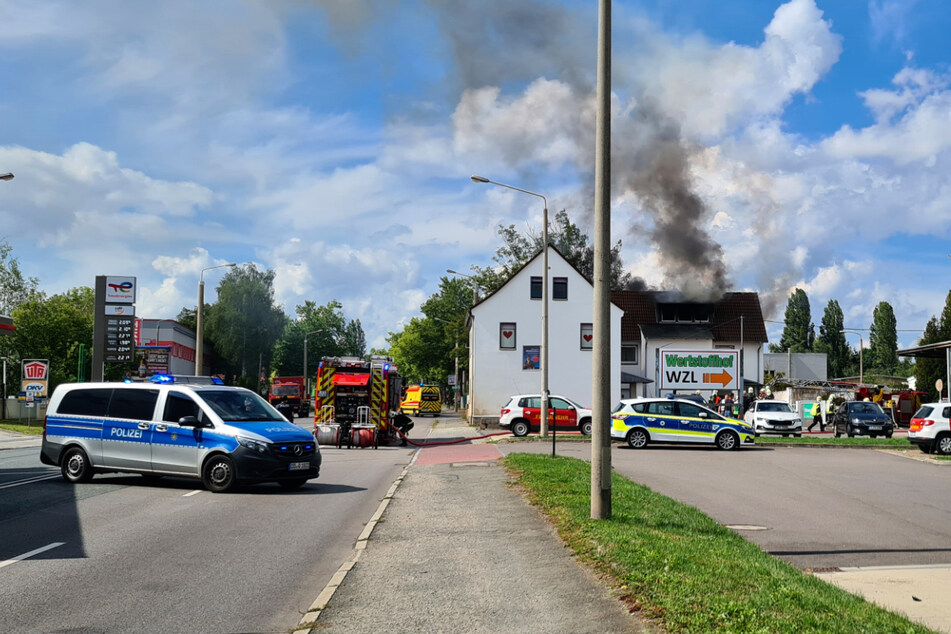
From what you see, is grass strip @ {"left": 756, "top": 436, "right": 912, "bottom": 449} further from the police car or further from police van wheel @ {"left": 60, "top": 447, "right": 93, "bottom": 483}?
police van wheel @ {"left": 60, "top": 447, "right": 93, "bottom": 483}

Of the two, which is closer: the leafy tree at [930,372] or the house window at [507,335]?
the house window at [507,335]

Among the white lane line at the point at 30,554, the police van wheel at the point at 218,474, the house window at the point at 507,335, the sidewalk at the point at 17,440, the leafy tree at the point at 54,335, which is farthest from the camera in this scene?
the leafy tree at the point at 54,335

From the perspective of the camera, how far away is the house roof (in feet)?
228

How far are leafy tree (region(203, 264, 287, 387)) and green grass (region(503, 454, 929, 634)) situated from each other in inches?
3508

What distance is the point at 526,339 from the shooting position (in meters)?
54.8

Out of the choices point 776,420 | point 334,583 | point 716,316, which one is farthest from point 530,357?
point 334,583

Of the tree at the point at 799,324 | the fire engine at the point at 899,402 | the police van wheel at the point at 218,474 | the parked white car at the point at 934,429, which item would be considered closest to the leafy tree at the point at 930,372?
the fire engine at the point at 899,402

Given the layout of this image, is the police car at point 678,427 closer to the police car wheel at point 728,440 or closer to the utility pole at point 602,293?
the police car wheel at point 728,440

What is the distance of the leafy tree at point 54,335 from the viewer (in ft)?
193

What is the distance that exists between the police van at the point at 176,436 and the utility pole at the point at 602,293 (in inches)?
265

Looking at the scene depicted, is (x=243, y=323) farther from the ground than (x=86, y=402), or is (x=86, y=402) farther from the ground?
(x=243, y=323)

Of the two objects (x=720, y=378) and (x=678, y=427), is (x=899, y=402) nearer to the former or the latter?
(x=720, y=378)

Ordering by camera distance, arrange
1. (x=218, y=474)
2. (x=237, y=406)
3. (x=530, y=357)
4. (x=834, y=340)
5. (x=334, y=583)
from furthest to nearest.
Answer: (x=834, y=340) < (x=530, y=357) < (x=237, y=406) < (x=218, y=474) < (x=334, y=583)

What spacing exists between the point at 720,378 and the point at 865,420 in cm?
627
